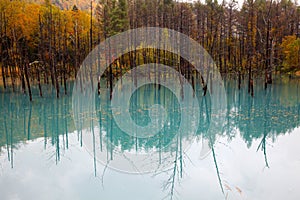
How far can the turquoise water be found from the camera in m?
5.41

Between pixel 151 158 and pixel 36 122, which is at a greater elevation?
pixel 36 122

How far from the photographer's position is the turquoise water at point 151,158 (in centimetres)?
541

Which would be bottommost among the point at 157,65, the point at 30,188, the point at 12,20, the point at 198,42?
the point at 30,188

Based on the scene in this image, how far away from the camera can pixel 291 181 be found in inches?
218

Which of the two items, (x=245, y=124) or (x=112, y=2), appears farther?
(x=112, y=2)

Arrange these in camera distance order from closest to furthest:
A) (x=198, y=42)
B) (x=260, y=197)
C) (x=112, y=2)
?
(x=260, y=197) < (x=198, y=42) < (x=112, y=2)

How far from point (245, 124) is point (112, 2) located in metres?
22.1

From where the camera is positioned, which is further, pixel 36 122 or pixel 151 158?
pixel 36 122

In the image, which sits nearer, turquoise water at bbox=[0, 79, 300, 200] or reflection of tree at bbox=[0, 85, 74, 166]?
turquoise water at bbox=[0, 79, 300, 200]

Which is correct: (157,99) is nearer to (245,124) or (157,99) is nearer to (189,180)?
(245,124)

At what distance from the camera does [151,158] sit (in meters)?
7.25

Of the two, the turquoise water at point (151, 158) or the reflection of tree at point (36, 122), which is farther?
the reflection of tree at point (36, 122)

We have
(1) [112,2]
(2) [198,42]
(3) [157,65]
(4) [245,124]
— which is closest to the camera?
(4) [245,124]

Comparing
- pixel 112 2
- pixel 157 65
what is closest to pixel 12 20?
pixel 112 2
